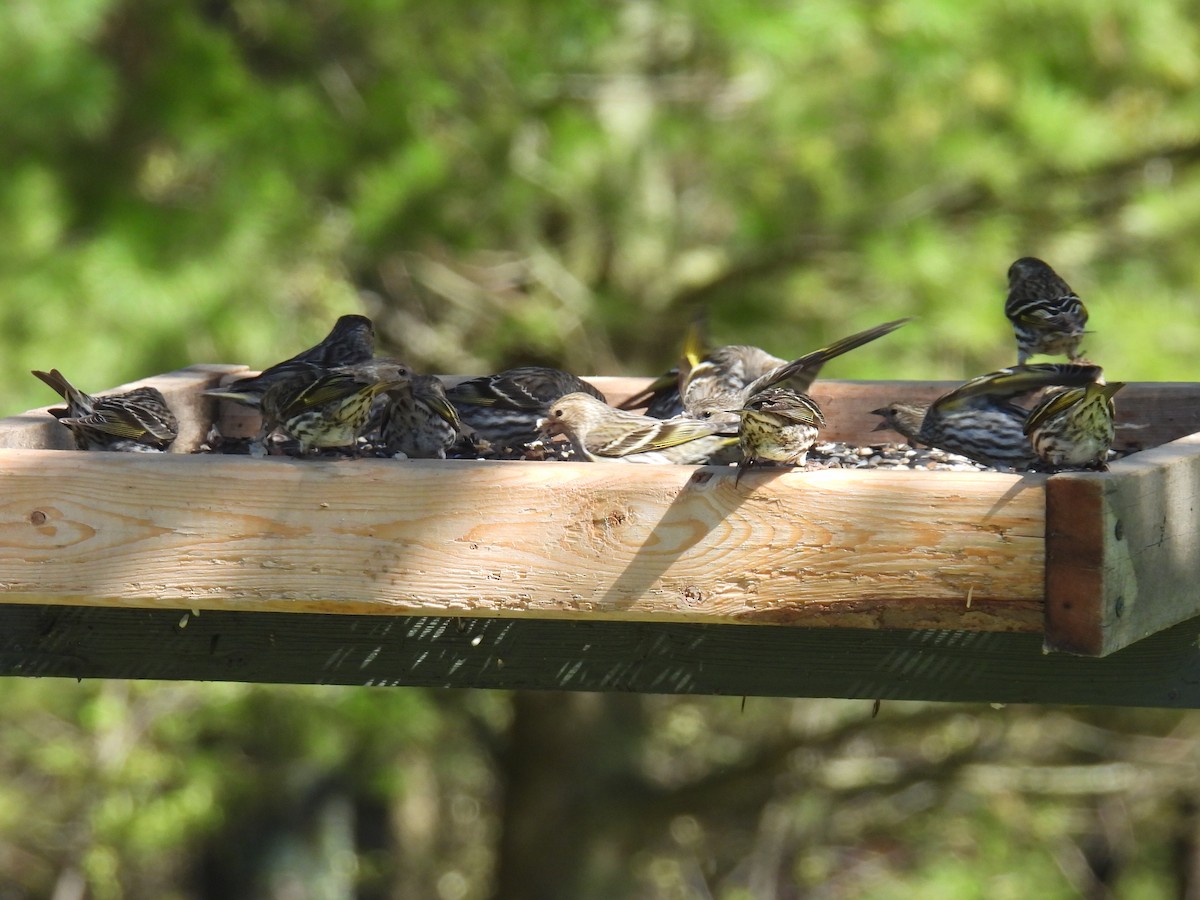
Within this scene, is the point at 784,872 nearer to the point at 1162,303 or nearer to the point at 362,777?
the point at 362,777

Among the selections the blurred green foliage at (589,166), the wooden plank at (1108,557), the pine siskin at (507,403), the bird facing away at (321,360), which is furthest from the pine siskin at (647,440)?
the blurred green foliage at (589,166)

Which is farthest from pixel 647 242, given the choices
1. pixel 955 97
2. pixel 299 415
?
pixel 299 415

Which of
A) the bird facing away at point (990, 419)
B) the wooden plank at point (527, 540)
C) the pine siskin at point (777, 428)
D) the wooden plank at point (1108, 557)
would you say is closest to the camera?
the wooden plank at point (1108, 557)

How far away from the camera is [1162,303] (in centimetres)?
720

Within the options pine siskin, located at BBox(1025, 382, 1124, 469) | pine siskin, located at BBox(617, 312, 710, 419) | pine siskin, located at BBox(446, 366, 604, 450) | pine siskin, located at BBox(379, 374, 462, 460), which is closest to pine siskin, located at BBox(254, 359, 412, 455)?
pine siskin, located at BBox(379, 374, 462, 460)

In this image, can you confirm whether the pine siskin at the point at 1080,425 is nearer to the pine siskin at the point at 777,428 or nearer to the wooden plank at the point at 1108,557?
the wooden plank at the point at 1108,557

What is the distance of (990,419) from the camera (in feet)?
11.7

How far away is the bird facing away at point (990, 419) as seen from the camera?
3.43 metres

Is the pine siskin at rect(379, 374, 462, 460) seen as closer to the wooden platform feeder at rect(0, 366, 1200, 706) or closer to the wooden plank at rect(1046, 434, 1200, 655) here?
the wooden platform feeder at rect(0, 366, 1200, 706)

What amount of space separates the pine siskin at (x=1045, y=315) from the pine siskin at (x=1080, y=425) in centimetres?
120

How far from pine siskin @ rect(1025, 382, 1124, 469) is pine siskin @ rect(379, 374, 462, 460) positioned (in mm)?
1476

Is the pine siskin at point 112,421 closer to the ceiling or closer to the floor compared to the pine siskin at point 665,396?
closer to the ceiling

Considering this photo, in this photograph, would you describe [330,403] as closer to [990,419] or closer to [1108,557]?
[990,419]

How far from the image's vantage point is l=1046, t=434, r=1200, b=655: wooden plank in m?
2.38
